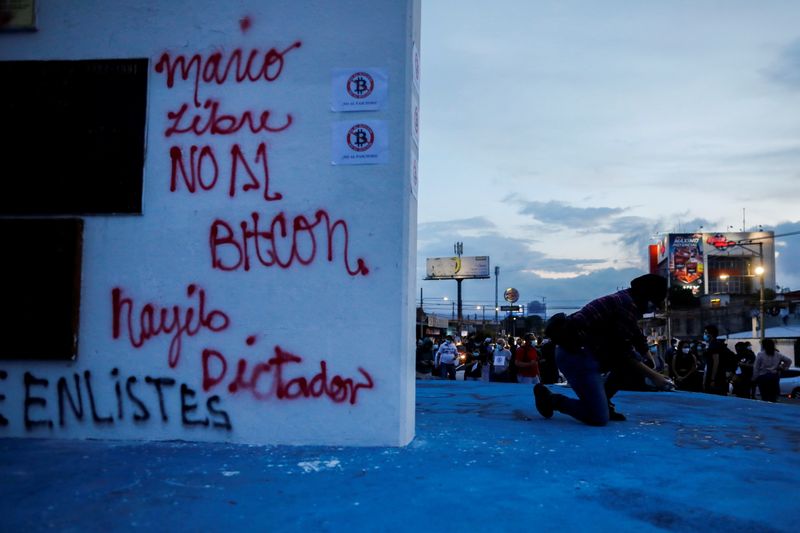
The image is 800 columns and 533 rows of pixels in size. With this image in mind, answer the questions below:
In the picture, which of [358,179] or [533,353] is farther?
[533,353]

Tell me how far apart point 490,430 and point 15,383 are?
3850mm

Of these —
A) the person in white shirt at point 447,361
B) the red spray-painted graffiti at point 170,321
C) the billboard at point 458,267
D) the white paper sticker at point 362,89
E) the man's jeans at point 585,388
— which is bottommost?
the person in white shirt at point 447,361

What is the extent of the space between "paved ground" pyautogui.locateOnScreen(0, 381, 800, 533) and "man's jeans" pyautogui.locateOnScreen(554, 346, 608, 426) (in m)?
0.45

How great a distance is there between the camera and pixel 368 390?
188 inches

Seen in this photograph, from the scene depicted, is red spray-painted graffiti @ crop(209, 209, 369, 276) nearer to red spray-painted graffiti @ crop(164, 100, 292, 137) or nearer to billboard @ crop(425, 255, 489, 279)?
red spray-painted graffiti @ crop(164, 100, 292, 137)

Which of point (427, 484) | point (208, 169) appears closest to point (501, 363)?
point (208, 169)

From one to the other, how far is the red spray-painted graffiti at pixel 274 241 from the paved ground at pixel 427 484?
1370mm

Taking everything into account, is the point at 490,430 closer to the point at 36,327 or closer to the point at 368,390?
the point at 368,390

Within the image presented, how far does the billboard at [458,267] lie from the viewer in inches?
3445

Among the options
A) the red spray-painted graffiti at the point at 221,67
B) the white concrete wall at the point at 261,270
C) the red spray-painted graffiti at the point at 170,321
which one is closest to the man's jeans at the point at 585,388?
the white concrete wall at the point at 261,270

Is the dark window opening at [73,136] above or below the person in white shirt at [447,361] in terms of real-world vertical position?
above

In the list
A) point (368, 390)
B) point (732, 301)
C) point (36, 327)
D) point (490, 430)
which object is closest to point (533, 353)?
point (490, 430)

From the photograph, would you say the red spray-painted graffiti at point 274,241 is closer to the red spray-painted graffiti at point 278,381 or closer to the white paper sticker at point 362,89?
the red spray-painted graffiti at point 278,381

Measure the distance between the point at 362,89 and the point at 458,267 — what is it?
3294 inches
